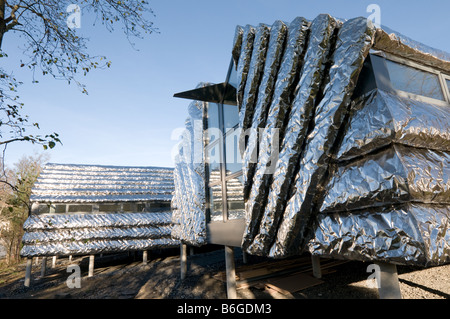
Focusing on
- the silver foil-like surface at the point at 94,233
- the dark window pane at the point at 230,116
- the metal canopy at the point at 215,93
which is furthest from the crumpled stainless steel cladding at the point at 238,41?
the silver foil-like surface at the point at 94,233

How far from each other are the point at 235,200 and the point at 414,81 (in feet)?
11.2

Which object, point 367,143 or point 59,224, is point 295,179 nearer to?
point 367,143

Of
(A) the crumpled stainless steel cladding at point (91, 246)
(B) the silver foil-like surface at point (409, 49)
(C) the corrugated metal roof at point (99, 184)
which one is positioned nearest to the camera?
(B) the silver foil-like surface at point (409, 49)

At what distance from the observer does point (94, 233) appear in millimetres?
10109

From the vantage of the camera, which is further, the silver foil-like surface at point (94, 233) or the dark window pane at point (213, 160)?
the silver foil-like surface at point (94, 233)

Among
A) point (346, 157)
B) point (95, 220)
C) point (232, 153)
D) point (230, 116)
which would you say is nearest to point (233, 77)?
point (230, 116)

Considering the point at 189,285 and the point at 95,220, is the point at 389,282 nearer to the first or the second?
the point at 189,285

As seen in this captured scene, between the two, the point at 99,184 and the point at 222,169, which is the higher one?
the point at 99,184


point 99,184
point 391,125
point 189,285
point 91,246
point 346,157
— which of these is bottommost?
point 189,285

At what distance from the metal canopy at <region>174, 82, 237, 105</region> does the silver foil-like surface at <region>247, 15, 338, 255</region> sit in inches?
104

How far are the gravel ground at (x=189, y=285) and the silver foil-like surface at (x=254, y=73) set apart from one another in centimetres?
419

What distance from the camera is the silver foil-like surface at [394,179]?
2.04 m

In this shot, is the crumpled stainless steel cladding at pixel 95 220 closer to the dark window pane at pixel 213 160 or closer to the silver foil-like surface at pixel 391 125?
the dark window pane at pixel 213 160

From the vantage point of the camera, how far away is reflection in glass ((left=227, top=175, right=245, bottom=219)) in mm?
4906
